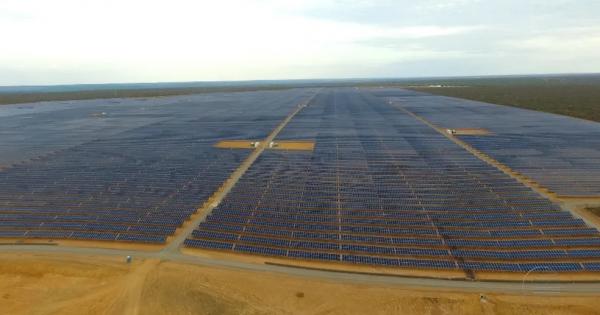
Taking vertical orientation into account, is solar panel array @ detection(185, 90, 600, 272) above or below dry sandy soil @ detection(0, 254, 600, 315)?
above

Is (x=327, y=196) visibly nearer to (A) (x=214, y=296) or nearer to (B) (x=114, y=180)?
(A) (x=214, y=296)

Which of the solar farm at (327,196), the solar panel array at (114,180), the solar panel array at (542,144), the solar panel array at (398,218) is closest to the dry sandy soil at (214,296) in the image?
the solar farm at (327,196)

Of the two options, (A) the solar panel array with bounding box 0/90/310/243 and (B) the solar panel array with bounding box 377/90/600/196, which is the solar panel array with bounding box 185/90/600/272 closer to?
(A) the solar panel array with bounding box 0/90/310/243

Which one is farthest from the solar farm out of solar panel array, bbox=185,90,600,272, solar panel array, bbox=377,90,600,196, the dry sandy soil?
the dry sandy soil

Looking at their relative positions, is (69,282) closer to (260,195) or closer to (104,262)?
(104,262)

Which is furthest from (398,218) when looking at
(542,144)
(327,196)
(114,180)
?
(542,144)

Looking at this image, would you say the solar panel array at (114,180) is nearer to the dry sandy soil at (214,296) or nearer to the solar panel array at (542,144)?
the dry sandy soil at (214,296)
